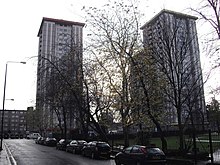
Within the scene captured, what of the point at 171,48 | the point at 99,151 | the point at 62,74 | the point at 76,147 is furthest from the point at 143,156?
the point at 62,74

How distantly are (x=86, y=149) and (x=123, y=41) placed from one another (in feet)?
34.4

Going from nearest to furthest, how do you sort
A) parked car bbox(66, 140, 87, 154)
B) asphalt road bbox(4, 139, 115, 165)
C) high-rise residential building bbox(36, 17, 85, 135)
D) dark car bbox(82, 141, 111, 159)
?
asphalt road bbox(4, 139, 115, 165), dark car bbox(82, 141, 111, 159), parked car bbox(66, 140, 87, 154), high-rise residential building bbox(36, 17, 85, 135)

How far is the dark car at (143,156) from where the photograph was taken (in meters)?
16.2

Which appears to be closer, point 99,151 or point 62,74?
point 99,151

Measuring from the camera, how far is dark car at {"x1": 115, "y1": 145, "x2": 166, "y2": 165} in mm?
16156

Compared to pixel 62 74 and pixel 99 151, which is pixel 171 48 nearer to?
pixel 99 151

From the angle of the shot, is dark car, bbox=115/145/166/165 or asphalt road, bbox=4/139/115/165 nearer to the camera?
dark car, bbox=115/145/166/165

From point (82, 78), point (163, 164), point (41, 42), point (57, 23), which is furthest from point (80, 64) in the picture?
point (57, 23)

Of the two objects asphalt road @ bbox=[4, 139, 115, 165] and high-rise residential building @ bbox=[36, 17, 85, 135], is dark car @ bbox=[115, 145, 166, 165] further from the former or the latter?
high-rise residential building @ bbox=[36, 17, 85, 135]

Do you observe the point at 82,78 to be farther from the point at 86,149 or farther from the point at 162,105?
the point at 162,105

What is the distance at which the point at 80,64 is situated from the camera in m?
30.8

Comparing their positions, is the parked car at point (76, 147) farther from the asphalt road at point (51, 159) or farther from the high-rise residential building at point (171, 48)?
the high-rise residential building at point (171, 48)

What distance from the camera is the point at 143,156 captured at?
1627cm

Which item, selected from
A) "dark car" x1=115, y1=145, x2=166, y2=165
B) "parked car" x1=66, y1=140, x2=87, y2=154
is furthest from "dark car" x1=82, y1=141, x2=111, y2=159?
"dark car" x1=115, y1=145, x2=166, y2=165
